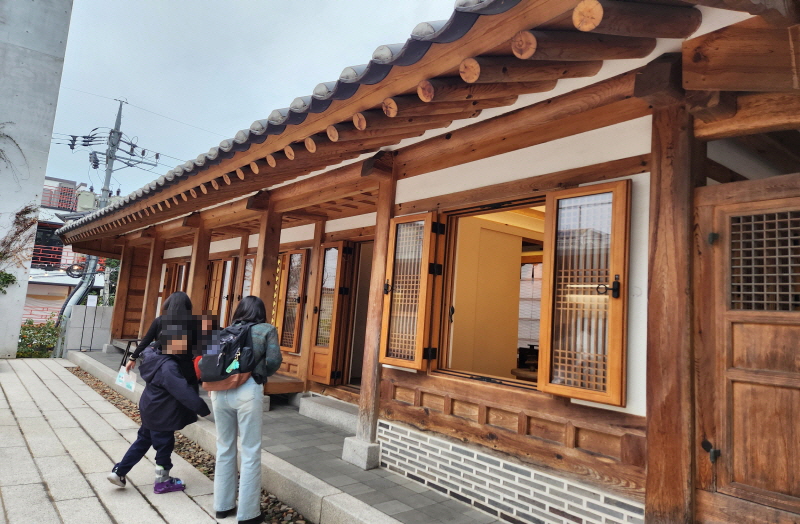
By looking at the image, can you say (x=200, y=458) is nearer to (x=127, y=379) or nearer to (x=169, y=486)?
(x=169, y=486)

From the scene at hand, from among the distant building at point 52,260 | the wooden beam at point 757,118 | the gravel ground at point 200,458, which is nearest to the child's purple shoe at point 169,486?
the gravel ground at point 200,458

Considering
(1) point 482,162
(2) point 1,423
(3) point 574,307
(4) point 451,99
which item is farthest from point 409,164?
(2) point 1,423

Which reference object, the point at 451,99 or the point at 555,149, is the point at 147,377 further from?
the point at 555,149

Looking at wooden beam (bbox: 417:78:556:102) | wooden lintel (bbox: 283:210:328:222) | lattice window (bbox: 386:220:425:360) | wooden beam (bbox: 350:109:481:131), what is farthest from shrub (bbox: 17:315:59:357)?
wooden beam (bbox: 417:78:556:102)

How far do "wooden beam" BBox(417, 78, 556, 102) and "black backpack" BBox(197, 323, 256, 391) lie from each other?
1.95m

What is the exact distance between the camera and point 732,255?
243 cm

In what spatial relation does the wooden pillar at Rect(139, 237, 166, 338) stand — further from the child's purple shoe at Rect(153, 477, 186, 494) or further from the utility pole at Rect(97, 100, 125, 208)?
the utility pole at Rect(97, 100, 125, 208)

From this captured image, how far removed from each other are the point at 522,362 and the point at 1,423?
21.2 feet

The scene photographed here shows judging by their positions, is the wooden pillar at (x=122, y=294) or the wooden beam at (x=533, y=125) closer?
the wooden beam at (x=533, y=125)

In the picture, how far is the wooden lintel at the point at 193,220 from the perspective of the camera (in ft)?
25.3

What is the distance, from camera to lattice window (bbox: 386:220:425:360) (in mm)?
4188

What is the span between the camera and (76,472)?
3859mm

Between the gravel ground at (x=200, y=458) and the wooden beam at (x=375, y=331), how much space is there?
1026mm

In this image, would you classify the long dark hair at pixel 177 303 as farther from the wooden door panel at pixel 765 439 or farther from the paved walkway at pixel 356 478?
the wooden door panel at pixel 765 439
